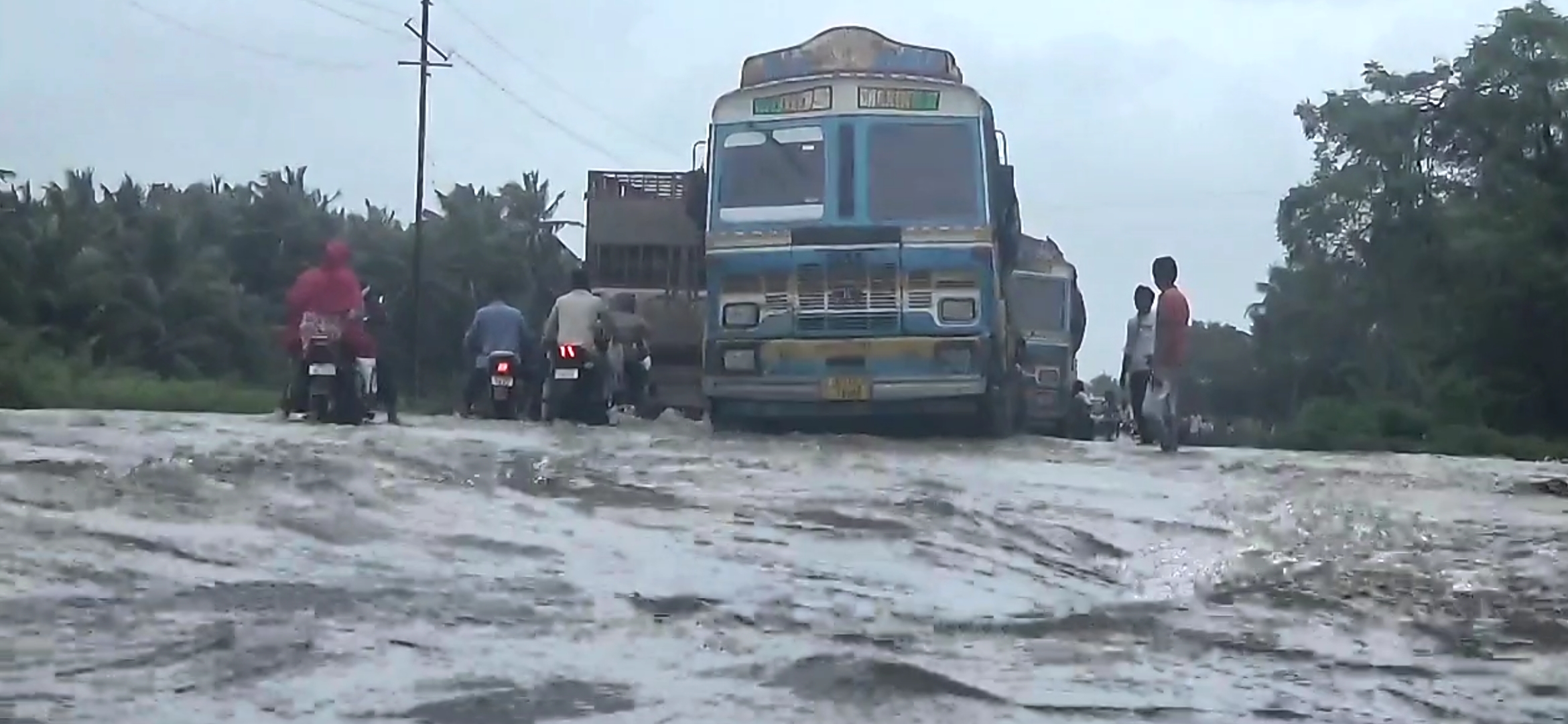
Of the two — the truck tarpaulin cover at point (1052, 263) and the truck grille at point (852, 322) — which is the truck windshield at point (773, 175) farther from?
the truck tarpaulin cover at point (1052, 263)

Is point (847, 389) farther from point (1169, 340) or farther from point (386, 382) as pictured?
point (386, 382)

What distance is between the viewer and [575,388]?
53.3ft

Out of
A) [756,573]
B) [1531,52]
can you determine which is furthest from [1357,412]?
[756,573]

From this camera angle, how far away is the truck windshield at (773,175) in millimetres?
15227

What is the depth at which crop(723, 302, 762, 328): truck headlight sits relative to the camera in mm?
15273

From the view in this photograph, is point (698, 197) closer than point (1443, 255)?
Yes

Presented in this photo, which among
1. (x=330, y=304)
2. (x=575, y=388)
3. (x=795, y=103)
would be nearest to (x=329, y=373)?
(x=330, y=304)

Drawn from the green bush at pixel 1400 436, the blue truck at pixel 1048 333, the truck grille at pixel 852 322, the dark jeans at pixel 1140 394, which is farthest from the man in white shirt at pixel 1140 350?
the green bush at pixel 1400 436

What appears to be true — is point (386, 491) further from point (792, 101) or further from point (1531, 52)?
point (1531, 52)

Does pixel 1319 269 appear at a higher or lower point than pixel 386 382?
higher

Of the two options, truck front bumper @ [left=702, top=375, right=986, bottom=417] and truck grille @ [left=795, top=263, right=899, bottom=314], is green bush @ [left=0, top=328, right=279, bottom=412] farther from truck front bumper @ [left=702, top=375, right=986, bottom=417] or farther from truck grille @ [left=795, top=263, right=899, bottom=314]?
truck grille @ [left=795, top=263, right=899, bottom=314]

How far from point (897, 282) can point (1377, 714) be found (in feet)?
34.4

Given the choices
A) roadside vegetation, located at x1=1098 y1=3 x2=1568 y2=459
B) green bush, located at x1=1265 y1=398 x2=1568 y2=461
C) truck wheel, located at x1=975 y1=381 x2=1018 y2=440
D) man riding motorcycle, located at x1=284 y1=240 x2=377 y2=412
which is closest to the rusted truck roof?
truck wheel, located at x1=975 y1=381 x2=1018 y2=440

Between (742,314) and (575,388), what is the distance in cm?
169
